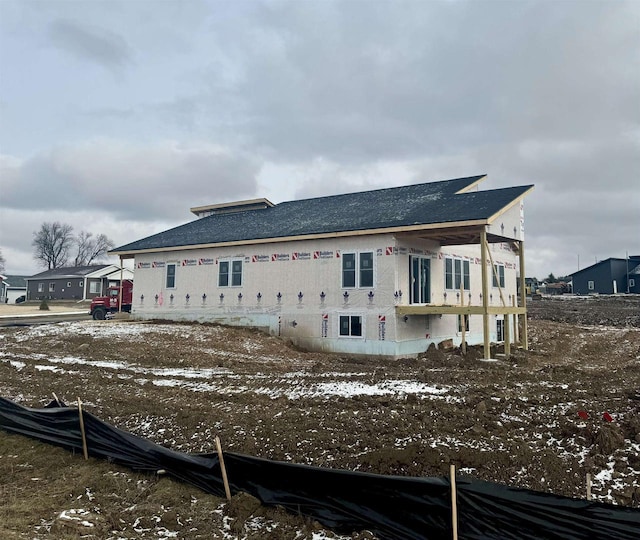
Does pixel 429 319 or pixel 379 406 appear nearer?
pixel 379 406

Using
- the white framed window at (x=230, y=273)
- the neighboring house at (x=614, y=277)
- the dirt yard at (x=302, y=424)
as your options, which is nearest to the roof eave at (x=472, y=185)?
the dirt yard at (x=302, y=424)

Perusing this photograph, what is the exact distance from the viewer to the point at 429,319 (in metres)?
19.9

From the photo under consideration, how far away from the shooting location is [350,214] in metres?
21.8

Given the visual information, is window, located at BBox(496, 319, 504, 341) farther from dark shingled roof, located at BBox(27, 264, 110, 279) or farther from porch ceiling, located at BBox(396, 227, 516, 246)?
dark shingled roof, located at BBox(27, 264, 110, 279)

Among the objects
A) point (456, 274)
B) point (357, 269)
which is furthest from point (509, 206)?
point (357, 269)

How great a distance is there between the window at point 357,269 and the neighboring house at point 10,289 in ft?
231

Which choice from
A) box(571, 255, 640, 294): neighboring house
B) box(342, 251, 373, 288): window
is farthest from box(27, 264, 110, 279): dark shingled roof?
box(571, 255, 640, 294): neighboring house

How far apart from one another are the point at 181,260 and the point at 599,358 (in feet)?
61.6

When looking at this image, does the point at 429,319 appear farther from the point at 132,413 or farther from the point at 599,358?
the point at 132,413

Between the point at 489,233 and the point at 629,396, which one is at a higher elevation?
the point at 489,233

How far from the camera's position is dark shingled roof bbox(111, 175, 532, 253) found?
59.9ft

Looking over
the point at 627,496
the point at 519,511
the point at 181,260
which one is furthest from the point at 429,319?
the point at 519,511

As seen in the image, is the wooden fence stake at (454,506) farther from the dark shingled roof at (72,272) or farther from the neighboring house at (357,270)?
the dark shingled roof at (72,272)

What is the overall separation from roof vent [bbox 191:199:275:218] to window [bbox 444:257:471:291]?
12178 mm
